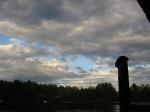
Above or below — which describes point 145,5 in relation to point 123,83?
above

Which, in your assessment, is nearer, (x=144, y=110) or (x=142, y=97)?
(x=144, y=110)

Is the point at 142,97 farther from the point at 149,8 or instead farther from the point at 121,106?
the point at 149,8

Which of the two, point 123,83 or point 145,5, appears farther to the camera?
point 123,83

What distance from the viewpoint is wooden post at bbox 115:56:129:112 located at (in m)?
8.23

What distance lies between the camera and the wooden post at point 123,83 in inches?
324

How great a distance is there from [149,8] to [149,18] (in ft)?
0.69

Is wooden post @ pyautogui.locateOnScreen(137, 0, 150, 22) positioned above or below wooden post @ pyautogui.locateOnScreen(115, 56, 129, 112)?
above

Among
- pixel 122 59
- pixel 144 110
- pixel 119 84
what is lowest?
pixel 144 110

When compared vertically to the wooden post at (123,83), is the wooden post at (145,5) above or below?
above

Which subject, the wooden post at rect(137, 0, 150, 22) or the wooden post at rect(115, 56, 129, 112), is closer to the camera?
the wooden post at rect(137, 0, 150, 22)

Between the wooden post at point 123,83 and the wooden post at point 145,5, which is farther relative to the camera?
the wooden post at point 123,83

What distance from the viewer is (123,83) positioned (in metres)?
8.38

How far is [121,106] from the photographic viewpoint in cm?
823

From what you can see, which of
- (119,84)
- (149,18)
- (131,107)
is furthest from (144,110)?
(149,18)
